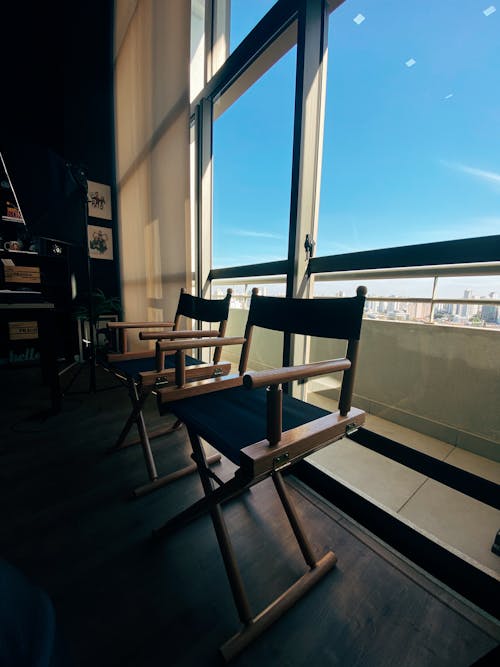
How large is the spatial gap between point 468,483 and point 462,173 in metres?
1.08

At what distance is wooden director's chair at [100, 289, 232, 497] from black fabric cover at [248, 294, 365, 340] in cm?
26

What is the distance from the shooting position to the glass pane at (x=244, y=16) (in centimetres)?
154

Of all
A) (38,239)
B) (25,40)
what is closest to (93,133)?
(25,40)

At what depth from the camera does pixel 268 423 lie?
67 cm

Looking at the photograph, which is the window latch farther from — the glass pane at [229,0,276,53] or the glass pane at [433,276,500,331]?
the glass pane at [229,0,276,53]

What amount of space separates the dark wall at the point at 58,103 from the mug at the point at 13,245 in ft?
1.74

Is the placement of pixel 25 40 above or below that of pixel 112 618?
above

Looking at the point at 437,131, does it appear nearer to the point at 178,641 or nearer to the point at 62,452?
the point at 178,641

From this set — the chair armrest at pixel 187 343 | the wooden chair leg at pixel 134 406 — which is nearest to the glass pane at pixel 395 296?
the chair armrest at pixel 187 343

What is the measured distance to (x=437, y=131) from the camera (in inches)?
41.2

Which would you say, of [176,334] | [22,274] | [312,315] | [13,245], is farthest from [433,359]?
[13,245]

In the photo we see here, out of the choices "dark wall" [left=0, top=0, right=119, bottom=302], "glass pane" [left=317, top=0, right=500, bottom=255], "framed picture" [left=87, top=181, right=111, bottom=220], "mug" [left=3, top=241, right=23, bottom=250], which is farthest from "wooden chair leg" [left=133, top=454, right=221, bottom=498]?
"framed picture" [left=87, top=181, right=111, bottom=220]

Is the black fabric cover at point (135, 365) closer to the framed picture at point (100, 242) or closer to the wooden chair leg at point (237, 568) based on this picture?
the wooden chair leg at point (237, 568)

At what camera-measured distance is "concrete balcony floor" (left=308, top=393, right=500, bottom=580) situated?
0.97 meters
